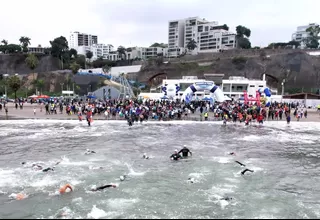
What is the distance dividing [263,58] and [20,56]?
9500 centimetres

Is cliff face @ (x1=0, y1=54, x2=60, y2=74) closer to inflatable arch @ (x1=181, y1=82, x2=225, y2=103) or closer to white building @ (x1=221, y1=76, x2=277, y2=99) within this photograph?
white building @ (x1=221, y1=76, x2=277, y2=99)

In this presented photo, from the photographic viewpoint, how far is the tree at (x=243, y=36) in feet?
431

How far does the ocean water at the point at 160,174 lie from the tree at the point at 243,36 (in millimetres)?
110795

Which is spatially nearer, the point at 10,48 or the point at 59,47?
the point at 59,47

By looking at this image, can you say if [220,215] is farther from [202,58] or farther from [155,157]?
[202,58]

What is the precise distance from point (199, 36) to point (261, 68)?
187 ft

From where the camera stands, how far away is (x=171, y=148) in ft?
70.2

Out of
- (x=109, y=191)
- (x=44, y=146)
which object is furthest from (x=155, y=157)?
(x=44, y=146)

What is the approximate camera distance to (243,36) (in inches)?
5453

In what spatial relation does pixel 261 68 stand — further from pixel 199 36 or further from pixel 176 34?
pixel 176 34

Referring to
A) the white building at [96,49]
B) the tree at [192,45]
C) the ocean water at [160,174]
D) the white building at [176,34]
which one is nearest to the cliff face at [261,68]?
the tree at [192,45]

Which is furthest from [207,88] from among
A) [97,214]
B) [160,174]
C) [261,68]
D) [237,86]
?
[261,68]

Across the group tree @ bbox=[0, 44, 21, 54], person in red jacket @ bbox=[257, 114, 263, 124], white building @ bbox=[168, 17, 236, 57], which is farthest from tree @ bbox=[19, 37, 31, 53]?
person in red jacket @ bbox=[257, 114, 263, 124]

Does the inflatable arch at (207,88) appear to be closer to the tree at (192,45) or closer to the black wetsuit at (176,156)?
the black wetsuit at (176,156)
